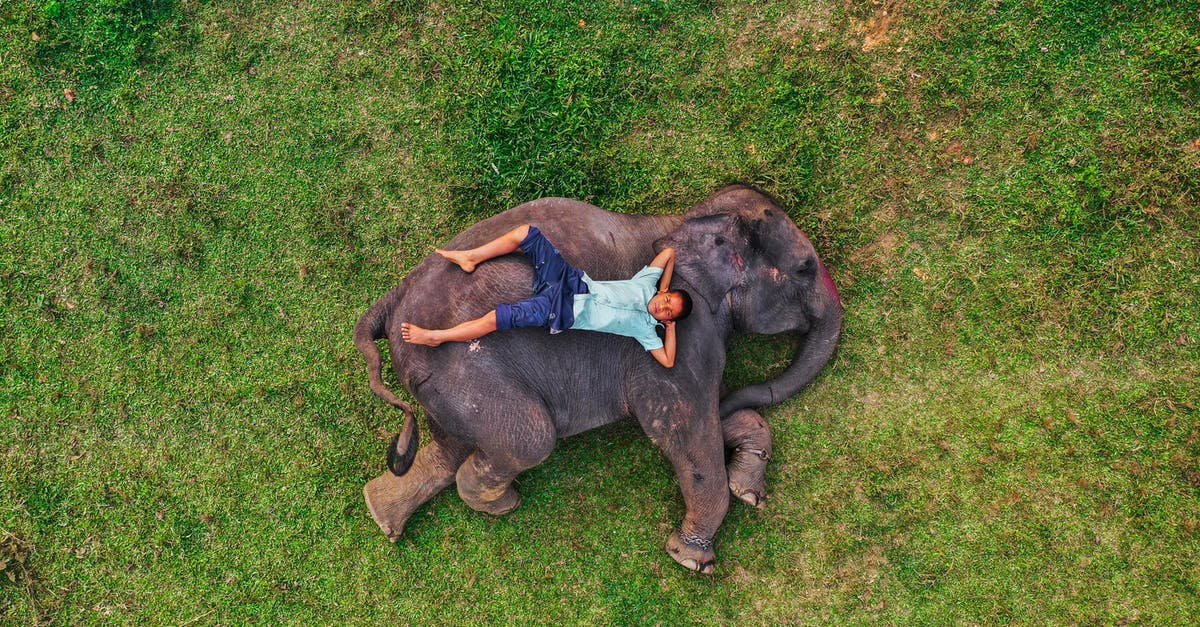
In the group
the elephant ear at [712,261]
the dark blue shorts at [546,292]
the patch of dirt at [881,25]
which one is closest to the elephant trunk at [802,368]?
the elephant ear at [712,261]

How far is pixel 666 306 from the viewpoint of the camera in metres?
3.99

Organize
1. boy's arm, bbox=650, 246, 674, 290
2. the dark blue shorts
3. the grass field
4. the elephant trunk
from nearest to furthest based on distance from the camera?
1. the dark blue shorts
2. boy's arm, bbox=650, 246, 674, 290
3. the elephant trunk
4. the grass field

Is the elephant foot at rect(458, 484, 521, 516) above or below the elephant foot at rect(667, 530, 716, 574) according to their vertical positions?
above

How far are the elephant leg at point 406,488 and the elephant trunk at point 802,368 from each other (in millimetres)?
2174

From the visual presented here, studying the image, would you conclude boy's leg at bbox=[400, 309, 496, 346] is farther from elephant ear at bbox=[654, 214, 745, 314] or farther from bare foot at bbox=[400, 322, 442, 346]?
elephant ear at bbox=[654, 214, 745, 314]

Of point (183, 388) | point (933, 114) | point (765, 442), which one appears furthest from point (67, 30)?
point (933, 114)

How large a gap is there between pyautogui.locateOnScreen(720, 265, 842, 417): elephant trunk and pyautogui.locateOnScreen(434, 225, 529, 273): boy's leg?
Answer: 7.05ft

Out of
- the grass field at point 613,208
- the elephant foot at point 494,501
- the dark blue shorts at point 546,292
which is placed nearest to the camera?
the dark blue shorts at point 546,292

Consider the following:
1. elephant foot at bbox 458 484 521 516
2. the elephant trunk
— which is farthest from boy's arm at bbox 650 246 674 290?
elephant foot at bbox 458 484 521 516

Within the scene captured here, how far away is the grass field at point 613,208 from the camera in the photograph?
Result: 5.25m

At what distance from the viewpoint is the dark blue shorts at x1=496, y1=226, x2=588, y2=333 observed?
398 centimetres

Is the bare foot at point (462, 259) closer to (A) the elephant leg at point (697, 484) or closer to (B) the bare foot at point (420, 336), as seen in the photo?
(B) the bare foot at point (420, 336)

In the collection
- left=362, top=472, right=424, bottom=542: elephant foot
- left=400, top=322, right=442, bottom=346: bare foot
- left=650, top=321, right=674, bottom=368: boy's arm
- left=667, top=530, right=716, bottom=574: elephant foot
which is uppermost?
left=400, top=322, right=442, bottom=346: bare foot

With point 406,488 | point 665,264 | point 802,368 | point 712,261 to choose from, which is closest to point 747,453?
point 802,368
